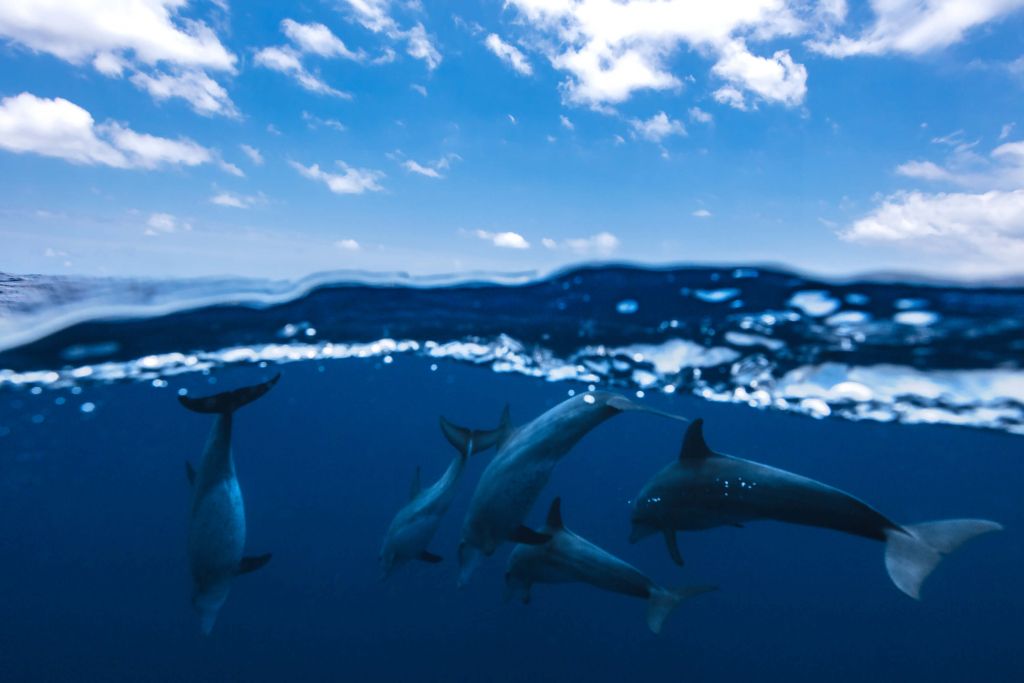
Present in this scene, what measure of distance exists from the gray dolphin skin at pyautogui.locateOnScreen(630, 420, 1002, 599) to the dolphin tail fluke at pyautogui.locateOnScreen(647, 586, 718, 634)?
3.72ft

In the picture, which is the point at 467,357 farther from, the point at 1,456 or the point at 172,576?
the point at 1,456

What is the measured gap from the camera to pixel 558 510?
7625mm

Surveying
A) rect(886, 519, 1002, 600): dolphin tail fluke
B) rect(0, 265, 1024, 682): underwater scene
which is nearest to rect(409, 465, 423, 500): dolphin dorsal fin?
rect(0, 265, 1024, 682): underwater scene

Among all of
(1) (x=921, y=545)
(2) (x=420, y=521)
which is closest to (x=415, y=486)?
(2) (x=420, y=521)

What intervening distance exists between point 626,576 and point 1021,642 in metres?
78.2

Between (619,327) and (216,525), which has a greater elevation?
(619,327)

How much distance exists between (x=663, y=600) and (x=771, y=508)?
248cm

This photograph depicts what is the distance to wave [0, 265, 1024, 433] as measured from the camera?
367 inches

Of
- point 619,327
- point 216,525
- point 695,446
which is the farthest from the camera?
point 619,327

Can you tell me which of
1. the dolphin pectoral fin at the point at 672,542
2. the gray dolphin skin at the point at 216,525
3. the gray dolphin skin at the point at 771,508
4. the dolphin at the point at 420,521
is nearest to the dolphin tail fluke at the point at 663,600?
the dolphin pectoral fin at the point at 672,542

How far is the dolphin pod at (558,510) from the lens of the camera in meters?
5.54

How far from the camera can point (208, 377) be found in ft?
65.0

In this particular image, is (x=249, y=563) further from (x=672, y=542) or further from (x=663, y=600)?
(x=663, y=600)

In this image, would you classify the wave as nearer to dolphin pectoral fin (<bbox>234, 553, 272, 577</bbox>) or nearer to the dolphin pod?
the dolphin pod
